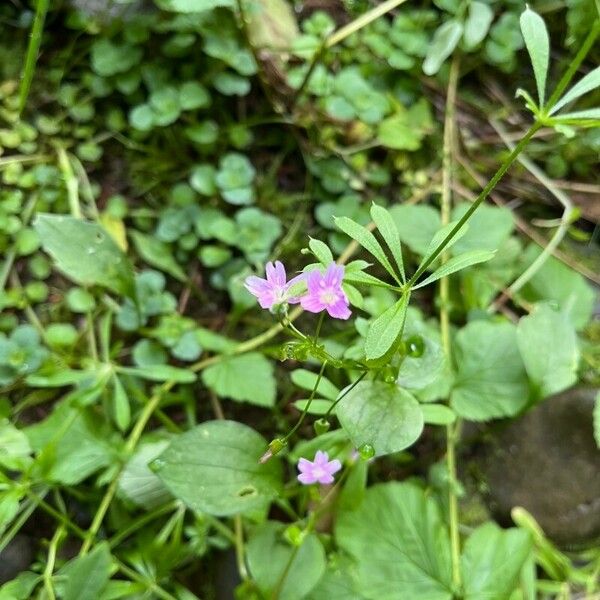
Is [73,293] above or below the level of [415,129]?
below

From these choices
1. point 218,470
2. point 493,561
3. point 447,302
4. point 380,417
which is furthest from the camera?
point 447,302

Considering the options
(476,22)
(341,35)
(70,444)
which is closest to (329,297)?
(70,444)

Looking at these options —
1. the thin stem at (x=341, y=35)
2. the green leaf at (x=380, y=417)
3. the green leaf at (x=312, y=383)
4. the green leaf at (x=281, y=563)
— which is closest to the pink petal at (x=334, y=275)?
the green leaf at (x=380, y=417)

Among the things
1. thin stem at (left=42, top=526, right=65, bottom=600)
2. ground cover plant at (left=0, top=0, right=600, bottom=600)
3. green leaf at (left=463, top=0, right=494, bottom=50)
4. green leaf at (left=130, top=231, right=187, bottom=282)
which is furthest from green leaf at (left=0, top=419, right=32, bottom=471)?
green leaf at (left=463, top=0, right=494, bottom=50)

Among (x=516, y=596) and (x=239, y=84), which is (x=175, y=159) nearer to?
(x=239, y=84)

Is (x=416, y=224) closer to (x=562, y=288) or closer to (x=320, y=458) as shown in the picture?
(x=562, y=288)

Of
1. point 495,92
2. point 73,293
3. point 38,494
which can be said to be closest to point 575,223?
point 495,92
